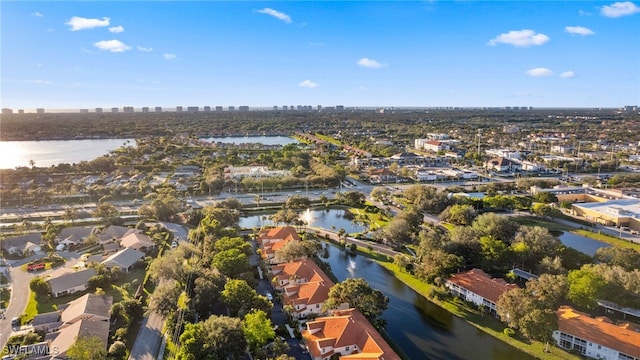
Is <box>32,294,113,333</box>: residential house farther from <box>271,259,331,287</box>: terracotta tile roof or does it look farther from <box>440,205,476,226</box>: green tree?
<box>440,205,476,226</box>: green tree

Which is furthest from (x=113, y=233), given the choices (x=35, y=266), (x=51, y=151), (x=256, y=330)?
(x=51, y=151)

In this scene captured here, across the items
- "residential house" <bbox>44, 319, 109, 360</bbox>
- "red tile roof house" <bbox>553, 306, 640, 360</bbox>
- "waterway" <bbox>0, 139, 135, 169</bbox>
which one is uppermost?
"waterway" <bbox>0, 139, 135, 169</bbox>

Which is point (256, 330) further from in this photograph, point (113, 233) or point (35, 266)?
point (113, 233)

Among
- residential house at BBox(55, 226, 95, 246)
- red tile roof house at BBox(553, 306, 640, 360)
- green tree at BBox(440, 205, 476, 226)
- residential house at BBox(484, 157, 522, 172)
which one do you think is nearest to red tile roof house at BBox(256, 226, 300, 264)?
residential house at BBox(55, 226, 95, 246)

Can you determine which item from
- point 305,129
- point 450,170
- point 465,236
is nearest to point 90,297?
point 465,236

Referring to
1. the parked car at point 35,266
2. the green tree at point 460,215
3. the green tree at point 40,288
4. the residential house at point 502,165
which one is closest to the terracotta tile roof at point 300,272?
the green tree at point 40,288
